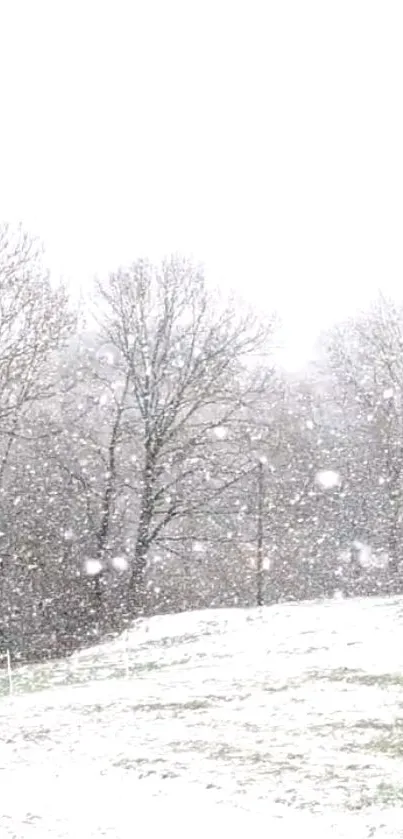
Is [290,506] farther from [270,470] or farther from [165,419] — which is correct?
[165,419]

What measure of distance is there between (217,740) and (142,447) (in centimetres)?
3150

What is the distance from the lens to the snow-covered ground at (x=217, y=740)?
1073 centimetres

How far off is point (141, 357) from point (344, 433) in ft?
85.1

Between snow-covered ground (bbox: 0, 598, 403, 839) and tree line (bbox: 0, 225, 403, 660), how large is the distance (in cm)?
1169

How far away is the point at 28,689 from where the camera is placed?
910 inches

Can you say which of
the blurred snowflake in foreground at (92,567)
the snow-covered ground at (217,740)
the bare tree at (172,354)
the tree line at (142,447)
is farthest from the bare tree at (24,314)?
the snow-covered ground at (217,740)

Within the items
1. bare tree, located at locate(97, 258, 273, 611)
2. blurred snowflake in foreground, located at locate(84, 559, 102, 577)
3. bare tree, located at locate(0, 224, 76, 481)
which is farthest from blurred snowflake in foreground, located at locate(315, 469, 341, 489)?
bare tree, located at locate(0, 224, 76, 481)

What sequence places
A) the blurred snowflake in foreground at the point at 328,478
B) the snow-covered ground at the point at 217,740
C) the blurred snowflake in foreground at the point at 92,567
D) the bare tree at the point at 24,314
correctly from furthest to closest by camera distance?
the blurred snowflake in foreground at the point at 328,478, the blurred snowflake in foreground at the point at 92,567, the bare tree at the point at 24,314, the snow-covered ground at the point at 217,740

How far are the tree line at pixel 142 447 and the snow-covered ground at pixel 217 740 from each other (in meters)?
11.7

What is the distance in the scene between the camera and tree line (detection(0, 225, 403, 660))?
119 feet

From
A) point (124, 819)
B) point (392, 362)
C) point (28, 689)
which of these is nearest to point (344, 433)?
point (392, 362)

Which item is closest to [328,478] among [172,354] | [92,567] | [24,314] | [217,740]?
[172,354]

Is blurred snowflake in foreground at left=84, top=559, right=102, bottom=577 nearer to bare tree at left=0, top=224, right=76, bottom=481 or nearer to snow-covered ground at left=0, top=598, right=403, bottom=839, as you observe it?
bare tree at left=0, top=224, right=76, bottom=481

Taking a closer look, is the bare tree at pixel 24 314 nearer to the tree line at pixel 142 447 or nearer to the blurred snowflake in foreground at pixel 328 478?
the tree line at pixel 142 447
